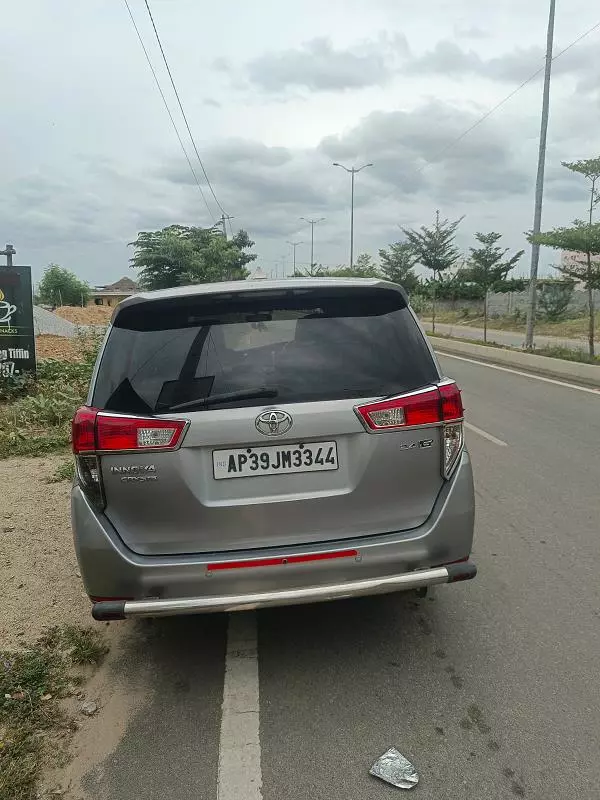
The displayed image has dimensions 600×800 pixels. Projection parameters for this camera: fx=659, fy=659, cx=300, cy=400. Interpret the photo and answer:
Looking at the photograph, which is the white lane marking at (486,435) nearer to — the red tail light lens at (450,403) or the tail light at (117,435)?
the red tail light lens at (450,403)

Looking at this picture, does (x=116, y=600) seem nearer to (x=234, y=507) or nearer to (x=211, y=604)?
(x=211, y=604)

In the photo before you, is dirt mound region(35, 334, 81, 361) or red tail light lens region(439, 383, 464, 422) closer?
red tail light lens region(439, 383, 464, 422)

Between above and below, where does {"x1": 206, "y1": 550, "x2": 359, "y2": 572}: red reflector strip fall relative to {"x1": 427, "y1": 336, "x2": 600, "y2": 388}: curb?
above

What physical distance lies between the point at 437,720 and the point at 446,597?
114 cm

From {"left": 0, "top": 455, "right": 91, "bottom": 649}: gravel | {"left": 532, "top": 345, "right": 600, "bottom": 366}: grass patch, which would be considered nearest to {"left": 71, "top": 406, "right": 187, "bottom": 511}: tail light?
{"left": 0, "top": 455, "right": 91, "bottom": 649}: gravel

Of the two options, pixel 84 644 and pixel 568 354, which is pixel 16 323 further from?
pixel 568 354

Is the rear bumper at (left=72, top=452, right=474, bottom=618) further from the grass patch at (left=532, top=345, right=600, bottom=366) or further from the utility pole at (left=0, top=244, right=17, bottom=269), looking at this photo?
the grass patch at (left=532, top=345, right=600, bottom=366)

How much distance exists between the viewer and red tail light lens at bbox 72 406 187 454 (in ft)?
8.69

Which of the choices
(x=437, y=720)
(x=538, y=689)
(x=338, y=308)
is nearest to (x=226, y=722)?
(x=437, y=720)

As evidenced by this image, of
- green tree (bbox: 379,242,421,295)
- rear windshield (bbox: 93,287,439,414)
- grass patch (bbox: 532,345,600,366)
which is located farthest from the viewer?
green tree (bbox: 379,242,421,295)

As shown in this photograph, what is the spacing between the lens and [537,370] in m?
15.3

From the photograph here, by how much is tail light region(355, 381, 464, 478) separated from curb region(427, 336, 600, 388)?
965cm


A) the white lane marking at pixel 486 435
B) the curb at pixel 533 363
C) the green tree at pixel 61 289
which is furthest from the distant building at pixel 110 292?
the white lane marking at pixel 486 435

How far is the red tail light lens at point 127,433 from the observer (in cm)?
265
